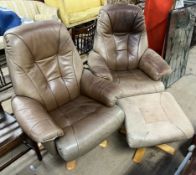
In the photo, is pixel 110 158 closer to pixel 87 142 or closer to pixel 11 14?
pixel 87 142

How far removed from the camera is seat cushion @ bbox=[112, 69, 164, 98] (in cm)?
181

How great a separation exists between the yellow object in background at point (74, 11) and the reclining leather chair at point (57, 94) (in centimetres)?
226

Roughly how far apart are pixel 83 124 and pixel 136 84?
72 centimetres

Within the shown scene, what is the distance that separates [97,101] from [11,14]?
229 centimetres

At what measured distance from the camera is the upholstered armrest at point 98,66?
5.75 ft

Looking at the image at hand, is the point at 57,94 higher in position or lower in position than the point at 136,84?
higher

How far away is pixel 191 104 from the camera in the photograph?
2.29 meters

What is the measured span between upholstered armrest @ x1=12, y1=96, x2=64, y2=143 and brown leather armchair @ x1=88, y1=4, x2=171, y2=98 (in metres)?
0.67

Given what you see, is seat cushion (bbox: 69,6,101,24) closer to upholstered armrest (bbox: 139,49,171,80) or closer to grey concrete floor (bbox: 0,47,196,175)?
upholstered armrest (bbox: 139,49,171,80)

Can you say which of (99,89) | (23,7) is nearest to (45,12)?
(23,7)

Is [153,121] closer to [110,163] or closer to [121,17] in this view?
[110,163]

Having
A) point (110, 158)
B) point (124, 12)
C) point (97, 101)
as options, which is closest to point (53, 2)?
point (124, 12)

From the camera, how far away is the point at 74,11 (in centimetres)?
395

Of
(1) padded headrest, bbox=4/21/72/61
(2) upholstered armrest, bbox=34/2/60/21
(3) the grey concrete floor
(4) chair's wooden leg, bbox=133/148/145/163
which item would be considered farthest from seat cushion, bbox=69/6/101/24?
(4) chair's wooden leg, bbox=133/148/145/163
